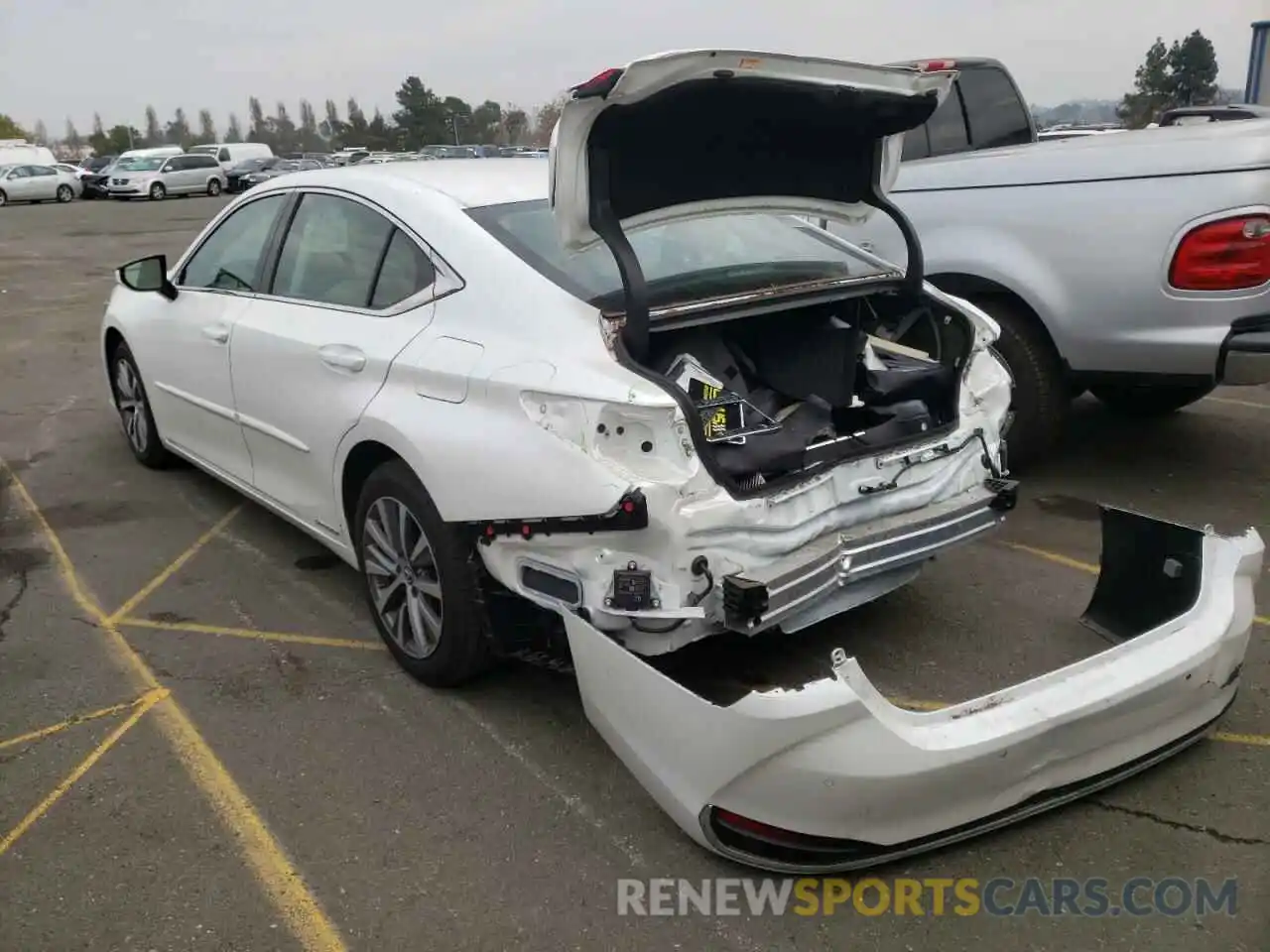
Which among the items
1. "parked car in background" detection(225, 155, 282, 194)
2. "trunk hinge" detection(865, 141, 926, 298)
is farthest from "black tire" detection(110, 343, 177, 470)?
"parked car in background" detection(225, 155, 282, 194)

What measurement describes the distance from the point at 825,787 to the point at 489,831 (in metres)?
0.96

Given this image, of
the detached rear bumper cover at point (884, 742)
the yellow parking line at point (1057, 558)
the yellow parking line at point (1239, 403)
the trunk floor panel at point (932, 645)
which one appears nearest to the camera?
the detached rear bumper cover at point (884, 742)

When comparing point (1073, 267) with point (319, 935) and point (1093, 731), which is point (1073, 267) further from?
point (319, 935)

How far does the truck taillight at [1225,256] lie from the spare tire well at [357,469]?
3423 millimetres

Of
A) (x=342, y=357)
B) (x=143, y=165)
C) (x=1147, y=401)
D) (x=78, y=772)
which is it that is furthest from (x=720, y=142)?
(x=143, y=165)

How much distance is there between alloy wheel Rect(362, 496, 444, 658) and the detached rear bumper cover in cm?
78

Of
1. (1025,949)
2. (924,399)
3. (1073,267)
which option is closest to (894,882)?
(1025,949)

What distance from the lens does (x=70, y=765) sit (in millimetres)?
3246

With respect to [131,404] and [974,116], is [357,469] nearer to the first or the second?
[131,404]

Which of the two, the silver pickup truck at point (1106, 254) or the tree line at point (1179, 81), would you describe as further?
the tree line at point (1179, 81)

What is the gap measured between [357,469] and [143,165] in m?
38.9

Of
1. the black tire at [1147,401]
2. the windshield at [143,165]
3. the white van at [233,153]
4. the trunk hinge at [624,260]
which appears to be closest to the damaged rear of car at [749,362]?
the trunk hinge at [624,260]

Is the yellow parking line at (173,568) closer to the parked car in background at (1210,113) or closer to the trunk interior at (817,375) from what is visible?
the trunk interior at (817,375)

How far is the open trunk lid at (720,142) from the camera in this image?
115 inches
